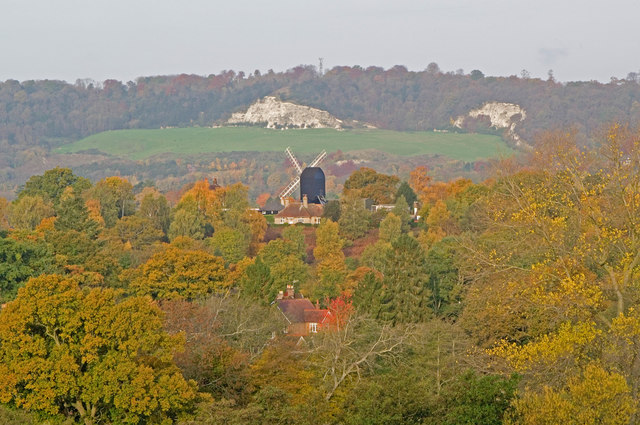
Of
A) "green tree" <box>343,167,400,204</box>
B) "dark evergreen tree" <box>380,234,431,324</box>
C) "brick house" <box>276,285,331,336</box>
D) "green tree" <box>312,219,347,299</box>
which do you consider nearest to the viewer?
"dark evergreen tree" <box>380,234,431,324</box>

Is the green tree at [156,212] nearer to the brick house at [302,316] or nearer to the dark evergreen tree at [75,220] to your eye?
the dark evergreen tree at [75,220]

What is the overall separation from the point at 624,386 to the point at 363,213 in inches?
3179

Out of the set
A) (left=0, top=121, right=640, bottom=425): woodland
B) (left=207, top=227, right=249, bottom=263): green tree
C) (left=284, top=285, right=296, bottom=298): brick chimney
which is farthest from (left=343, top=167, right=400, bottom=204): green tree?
(left=0, top=121, right=640, bottom=425): woodland

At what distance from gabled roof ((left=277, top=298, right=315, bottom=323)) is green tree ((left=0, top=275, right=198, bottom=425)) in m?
28.8

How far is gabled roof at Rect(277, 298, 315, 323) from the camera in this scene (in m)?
71.6

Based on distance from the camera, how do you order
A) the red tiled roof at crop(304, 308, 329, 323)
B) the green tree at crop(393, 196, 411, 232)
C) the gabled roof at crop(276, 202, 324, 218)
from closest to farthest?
the red tiled roof at crop(304, 308, 329, 323), the green tree at crop(393, 196, 411, 232), the gabled roof at crop(276, 202, 324, 218)

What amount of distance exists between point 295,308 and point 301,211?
2338 inches

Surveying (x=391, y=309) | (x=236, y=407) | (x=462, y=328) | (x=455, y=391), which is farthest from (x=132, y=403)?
(x=391, y=309)

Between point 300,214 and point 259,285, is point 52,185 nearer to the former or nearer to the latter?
point 300,214

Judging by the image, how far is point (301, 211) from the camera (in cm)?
13250

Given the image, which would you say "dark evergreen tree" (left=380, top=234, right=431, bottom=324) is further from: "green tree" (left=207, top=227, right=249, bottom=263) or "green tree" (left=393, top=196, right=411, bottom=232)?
"green tree" (left=393, top=196, right=411, bottom=232)

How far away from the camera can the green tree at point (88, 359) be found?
1590 inches

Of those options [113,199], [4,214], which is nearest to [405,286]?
[4,214]

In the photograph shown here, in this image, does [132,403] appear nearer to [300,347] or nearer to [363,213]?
[300,347]
